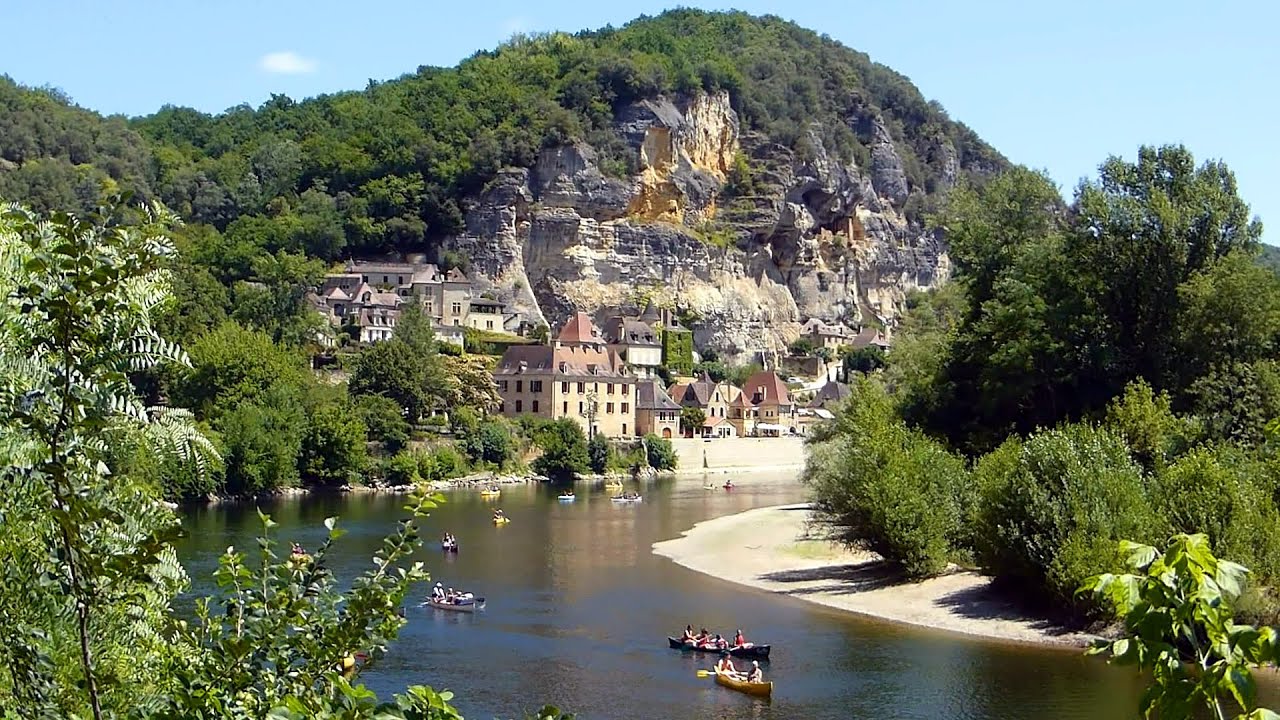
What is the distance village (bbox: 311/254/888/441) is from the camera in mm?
84875

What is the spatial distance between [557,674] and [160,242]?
69.5ft

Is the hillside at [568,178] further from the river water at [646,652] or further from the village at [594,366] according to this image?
the river water at [646,652]

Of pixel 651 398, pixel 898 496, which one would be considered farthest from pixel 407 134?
pixel 898 496

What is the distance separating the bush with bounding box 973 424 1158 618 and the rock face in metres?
77.2

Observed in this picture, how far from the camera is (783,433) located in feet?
327

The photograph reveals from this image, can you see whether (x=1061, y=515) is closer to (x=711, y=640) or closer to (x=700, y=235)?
(x=711, y=640)

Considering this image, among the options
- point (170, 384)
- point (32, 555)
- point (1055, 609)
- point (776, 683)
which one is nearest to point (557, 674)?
point (776, 683)

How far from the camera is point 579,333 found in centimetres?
9462

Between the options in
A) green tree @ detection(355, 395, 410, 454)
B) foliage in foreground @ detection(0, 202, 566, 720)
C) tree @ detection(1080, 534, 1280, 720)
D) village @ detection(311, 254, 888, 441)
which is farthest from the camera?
village @ detection(311, 254, 888, 441)

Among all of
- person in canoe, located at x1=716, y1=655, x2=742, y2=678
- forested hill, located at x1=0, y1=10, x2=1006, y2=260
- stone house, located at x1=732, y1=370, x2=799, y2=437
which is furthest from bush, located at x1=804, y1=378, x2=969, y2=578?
forested hill, located at x1=0, y1=10, x2=1006, y2=260

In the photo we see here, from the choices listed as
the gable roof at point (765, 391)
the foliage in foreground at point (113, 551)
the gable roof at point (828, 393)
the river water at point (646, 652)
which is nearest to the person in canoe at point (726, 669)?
the river water at point (646, 652)

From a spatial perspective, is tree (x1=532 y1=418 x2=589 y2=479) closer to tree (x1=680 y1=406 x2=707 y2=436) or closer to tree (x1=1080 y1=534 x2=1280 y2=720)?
tree (x1=680 y1=406 x2=707 y2=436)

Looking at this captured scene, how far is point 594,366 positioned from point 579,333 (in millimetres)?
7831

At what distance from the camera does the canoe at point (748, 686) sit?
2511cm
